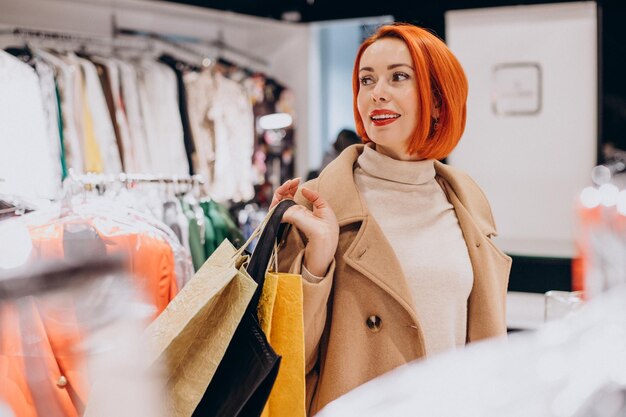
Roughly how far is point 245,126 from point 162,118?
74cm

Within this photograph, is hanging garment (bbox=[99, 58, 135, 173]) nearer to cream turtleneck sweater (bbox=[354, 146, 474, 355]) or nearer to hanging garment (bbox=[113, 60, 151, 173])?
hanging garment (bbox=[113, 60, 151, 173])

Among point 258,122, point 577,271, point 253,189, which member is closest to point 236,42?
point 258,122

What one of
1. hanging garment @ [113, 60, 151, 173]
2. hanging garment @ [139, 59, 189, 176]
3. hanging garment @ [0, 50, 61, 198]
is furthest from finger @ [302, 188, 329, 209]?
hanging garment @ [139, 59, 189, 176]

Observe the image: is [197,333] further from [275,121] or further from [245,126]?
[275,121]

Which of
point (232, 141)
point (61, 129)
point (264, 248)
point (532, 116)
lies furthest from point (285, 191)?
point (532, 116)

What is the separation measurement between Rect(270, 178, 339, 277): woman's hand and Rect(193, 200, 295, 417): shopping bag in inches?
6.4

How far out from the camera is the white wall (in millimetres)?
4977

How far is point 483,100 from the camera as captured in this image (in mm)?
5223

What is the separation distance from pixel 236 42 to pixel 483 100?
1953mm

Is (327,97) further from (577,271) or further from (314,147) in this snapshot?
(577,271)

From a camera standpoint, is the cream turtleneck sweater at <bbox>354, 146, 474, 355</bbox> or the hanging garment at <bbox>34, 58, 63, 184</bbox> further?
the hanging garment at <bbox>34, 58, 63, 184</bbox>

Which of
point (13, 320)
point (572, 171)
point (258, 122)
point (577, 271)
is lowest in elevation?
point (577, 271)

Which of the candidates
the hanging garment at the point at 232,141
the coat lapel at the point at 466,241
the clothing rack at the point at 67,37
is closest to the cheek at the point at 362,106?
the coat lapel at the point at 466,241

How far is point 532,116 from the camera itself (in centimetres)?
509
